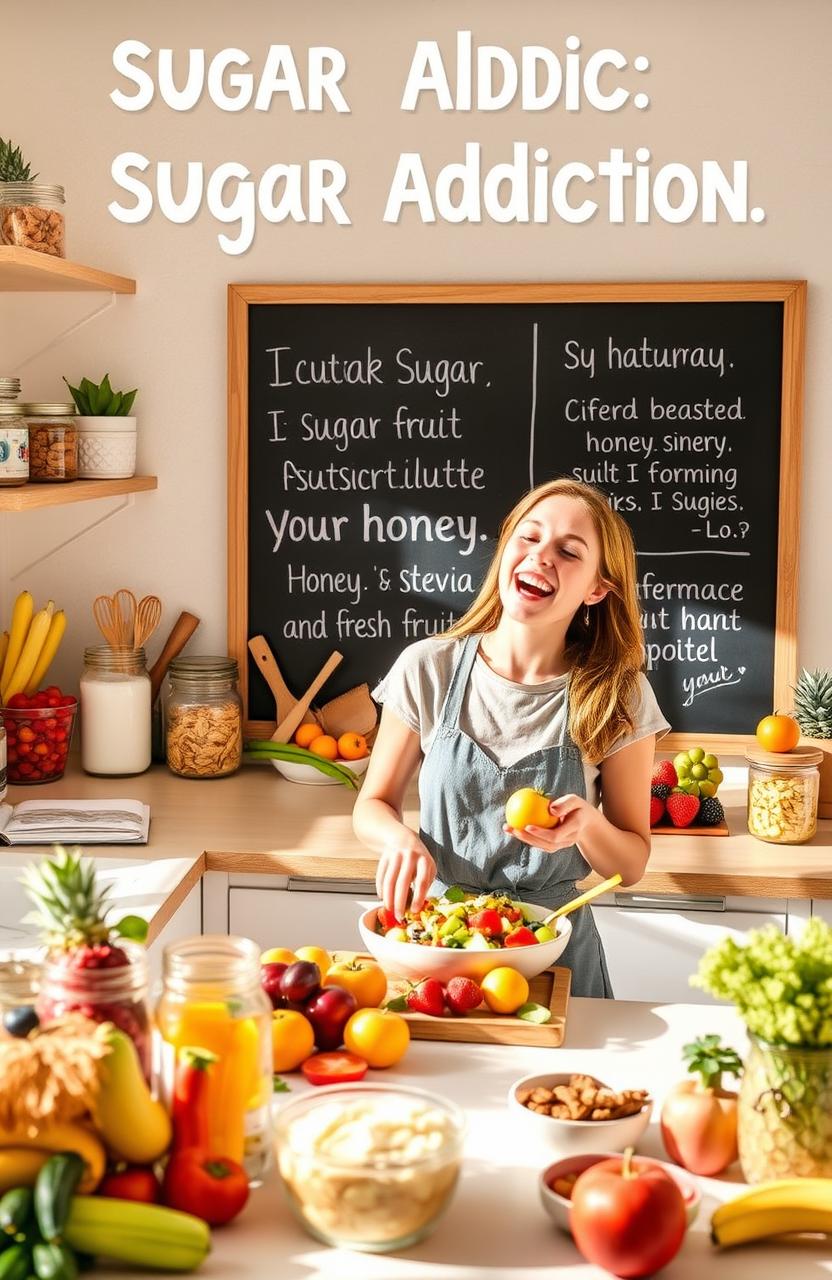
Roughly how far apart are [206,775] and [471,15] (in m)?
1.70

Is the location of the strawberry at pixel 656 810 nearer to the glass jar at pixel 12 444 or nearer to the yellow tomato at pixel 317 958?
the yellow tomato at pixel 317 958

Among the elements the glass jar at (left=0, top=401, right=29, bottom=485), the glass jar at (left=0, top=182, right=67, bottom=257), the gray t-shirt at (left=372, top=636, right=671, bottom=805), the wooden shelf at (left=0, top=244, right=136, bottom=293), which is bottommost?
the gray t-shirt at (left=372, top=636, right=671, bottom=805)

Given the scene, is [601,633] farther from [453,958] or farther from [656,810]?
[453,958]

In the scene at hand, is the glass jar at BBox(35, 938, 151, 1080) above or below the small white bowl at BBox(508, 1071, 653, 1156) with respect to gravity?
above

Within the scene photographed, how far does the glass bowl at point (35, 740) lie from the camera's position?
294 centimetres

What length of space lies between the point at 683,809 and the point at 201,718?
103cm

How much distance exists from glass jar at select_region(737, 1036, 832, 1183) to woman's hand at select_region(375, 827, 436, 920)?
0.64 meters

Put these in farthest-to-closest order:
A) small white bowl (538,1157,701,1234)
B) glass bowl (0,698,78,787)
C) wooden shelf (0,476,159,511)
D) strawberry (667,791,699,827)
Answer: glass bowl (0,698,78,787) → strawberry (667,791,699,827) → wooden shelf (0,476,159,511) → small white bowl (538,1157,701,1234)

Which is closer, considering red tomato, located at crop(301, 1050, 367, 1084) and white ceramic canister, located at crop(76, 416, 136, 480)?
red tomato, located at crop(301, 1050, 367, 1084)

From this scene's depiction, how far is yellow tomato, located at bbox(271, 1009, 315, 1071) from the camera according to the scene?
59.4 inches

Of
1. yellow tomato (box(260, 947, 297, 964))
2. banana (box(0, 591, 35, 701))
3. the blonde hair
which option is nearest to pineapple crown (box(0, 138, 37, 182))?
banana (box(0, 591, 35, 701))

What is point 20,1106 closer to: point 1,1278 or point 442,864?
point 1,1278

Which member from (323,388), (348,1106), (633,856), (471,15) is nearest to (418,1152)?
(348,1106)

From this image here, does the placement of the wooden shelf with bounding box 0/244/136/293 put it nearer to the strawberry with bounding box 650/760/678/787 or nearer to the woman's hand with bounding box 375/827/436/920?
the woman's hand with bounding box 375/827/436/920
